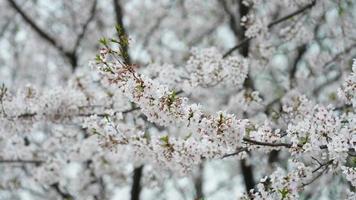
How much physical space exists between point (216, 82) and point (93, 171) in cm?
279

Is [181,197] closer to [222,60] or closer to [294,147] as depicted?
[222,60]

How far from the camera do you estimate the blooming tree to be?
3.02 metres

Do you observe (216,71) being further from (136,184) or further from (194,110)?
(136,184)

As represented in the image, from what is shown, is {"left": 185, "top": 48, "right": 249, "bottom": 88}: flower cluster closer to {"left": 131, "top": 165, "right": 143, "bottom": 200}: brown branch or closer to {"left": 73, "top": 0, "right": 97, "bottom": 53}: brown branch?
{"left": 131, "top": 165, "right": 143, "bottom": 200}: brown branch

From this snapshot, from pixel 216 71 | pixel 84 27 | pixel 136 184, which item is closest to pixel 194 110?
pixel 216 71

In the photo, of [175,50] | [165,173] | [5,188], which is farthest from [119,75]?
[175,50]

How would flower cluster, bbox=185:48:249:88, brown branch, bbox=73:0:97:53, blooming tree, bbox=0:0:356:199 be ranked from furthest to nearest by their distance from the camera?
brown branch, bbox=73:0:97:53 < flower cluster, bbox=185:48:249:88 < blooming tree, bbox=0:0:356:199

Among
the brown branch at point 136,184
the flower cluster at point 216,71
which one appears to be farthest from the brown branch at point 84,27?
the flower cluster at point 216,71

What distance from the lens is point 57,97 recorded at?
14.5 ft

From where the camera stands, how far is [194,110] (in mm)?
2988

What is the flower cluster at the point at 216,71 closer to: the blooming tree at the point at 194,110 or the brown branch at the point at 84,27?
the blooming tree at the point at 194,110

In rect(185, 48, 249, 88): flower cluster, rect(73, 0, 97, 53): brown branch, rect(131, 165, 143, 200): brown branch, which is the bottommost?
rect(185, 48, 249, 88): flower cluster

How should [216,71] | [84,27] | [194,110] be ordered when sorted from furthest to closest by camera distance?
[84,27]
[216,71]
[194,110]


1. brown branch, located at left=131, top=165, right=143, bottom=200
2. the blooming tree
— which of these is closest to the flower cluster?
the blooming tree
